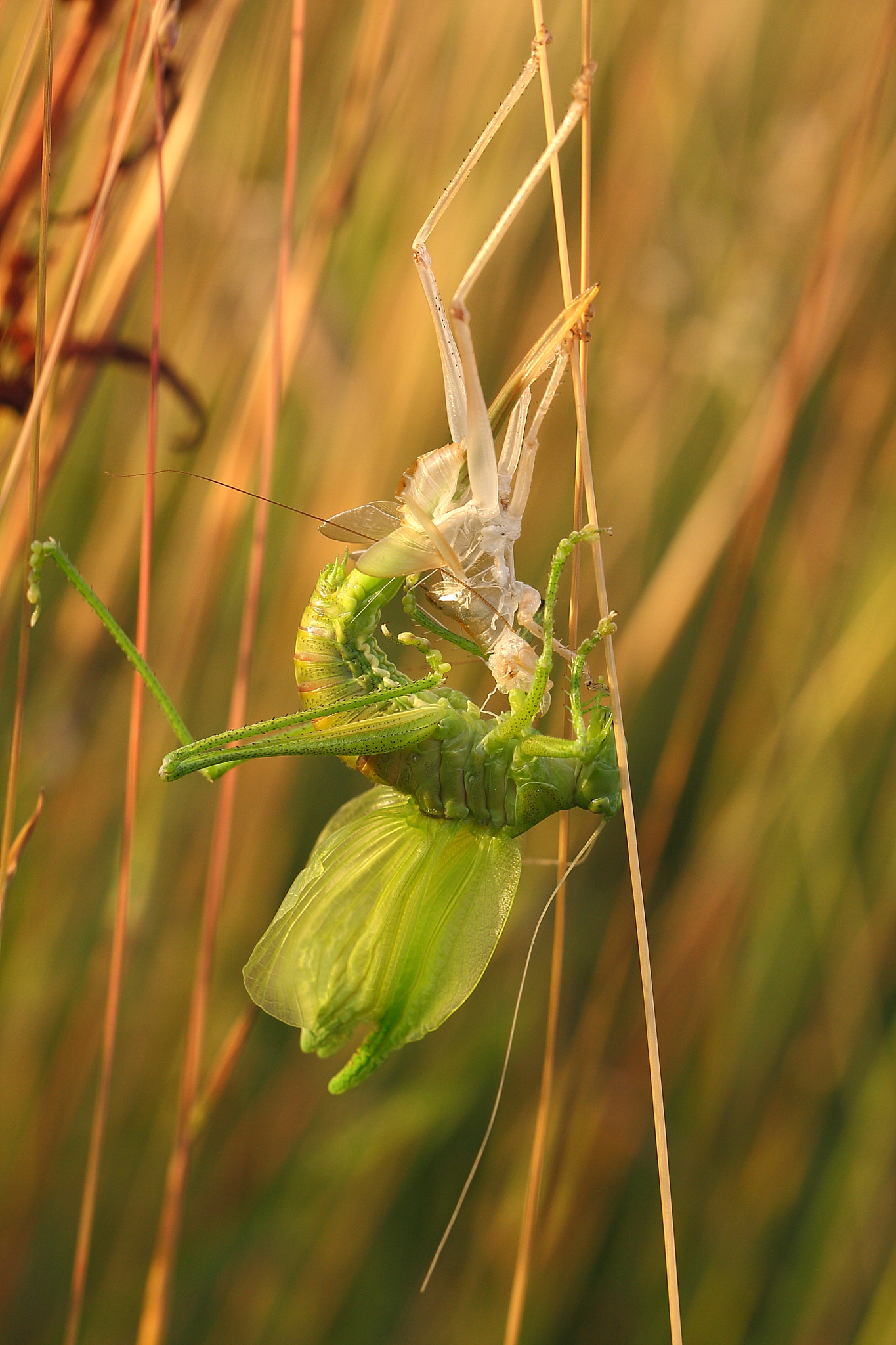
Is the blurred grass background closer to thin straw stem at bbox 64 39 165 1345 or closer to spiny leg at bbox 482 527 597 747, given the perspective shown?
thin straw stem at bbox 64 39 165 1345

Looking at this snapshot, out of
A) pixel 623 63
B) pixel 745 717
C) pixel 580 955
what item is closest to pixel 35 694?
pixel 580 955

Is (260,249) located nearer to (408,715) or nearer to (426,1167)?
(408,715)

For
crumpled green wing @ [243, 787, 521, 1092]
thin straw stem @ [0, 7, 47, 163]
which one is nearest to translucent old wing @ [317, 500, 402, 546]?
crumpled green wing @ [243, 787, 521, 1092]

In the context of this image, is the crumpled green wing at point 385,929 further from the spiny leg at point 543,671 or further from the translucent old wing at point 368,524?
the translucent old wing at point 368,524

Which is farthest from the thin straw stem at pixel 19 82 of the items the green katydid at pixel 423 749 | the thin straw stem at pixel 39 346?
the green katydid at pixel 423 749

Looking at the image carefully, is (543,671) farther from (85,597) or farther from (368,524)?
(85,597)

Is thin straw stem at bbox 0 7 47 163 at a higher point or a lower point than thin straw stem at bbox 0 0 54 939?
higher

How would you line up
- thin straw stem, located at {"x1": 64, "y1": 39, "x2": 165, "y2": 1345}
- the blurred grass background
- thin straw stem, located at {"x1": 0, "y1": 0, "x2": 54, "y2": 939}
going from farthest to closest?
the blurred grass background → thin straw stem, located at {"x1": 64, "y1": 39, "x2": 165, "y2": 1345} → thin straw stem, located at {"x1": 0, "y1": 0, "x2": 54, "y2": 939}

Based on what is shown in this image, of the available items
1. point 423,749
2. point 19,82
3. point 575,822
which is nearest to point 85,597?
point 423,749
